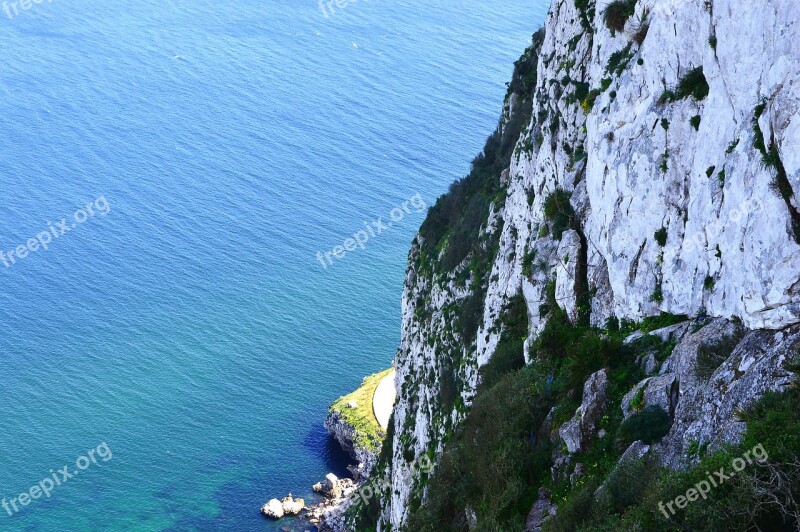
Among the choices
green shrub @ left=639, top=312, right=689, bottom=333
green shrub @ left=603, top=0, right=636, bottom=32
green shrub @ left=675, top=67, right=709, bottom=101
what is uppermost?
green shrub @ left=603, top=0, right=636, bottom=32

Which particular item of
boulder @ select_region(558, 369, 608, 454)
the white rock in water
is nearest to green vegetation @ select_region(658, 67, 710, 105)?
boulder @ select_region(558, 369, 608, 454)

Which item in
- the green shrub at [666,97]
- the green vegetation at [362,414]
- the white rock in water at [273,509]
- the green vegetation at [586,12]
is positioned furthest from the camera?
the green vegetation at [362,414]

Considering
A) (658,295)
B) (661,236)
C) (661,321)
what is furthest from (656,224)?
(661,321)

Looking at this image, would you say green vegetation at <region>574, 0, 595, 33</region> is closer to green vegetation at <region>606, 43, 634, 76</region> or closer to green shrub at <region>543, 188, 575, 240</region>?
green vegetation at <region>606, 43, 634, 76</region>

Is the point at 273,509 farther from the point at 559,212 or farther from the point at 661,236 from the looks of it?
the point at 661,236

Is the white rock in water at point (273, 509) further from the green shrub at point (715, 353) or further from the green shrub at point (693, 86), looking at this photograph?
the green shrub at point (715, 353)

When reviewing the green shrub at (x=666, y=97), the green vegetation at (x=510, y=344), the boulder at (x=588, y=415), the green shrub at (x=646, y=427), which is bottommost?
the green shrub at (x=646, y=427)

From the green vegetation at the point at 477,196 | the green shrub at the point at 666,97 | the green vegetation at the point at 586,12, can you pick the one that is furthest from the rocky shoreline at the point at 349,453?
the green shrub at the point at 666,97

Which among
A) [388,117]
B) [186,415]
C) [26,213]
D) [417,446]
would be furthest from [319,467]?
[388,117]
